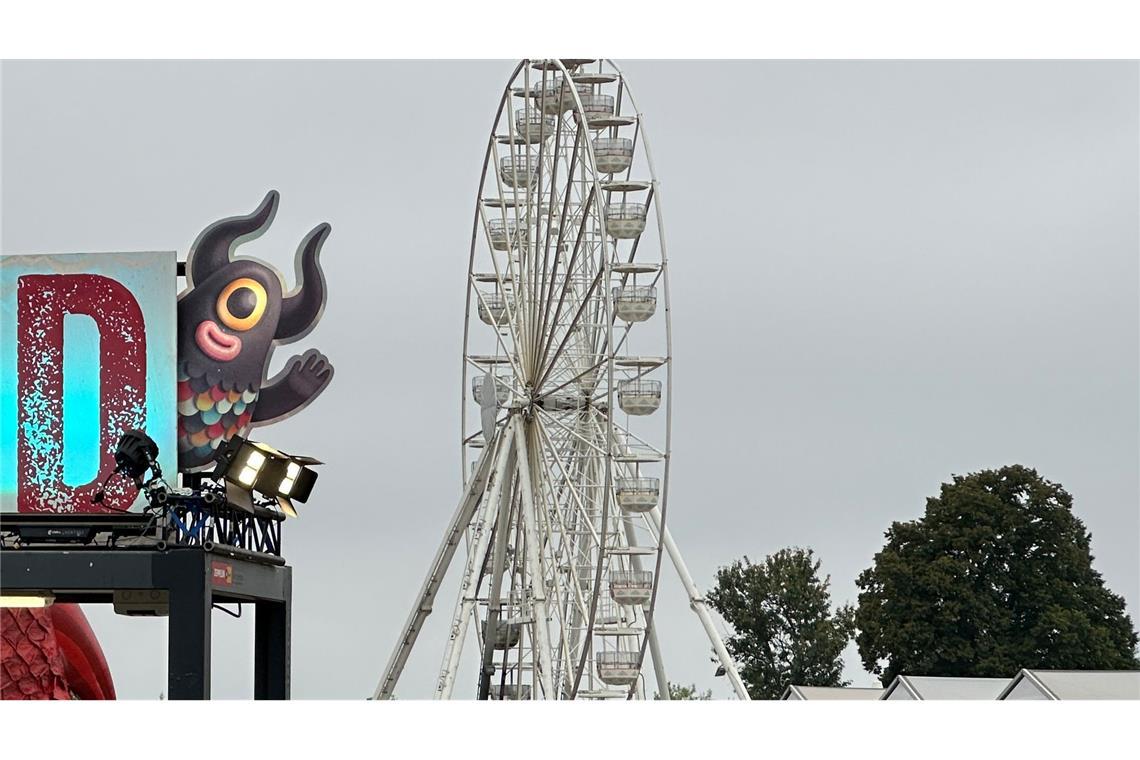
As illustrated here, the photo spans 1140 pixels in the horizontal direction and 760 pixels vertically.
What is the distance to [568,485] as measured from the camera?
49000 millimetres

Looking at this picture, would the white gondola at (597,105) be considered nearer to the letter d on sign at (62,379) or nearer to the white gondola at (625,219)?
the white gondola at (625,219)

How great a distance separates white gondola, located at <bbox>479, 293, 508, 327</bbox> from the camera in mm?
53469

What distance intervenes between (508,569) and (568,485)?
17.8 feet

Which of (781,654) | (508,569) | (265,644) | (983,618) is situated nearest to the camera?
(265,644)

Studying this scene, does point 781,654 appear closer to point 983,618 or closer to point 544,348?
point 983,618

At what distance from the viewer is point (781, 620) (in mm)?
83000

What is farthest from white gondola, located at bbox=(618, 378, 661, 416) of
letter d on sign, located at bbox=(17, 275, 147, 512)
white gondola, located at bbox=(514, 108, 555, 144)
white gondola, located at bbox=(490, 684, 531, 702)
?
letter d on sign, located at bbox=(17, 275, 147, 512)

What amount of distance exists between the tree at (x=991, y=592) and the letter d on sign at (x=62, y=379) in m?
33.6

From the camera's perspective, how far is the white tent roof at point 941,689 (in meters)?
50.1

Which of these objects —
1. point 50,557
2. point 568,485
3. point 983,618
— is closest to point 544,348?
point 568,485

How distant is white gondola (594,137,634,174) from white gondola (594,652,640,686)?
9550 millimetres

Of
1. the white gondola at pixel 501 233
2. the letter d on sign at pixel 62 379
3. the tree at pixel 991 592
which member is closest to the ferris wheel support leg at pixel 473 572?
the white gondola at pixel 501 233

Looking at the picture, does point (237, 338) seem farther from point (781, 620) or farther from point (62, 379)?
point (781, 620)

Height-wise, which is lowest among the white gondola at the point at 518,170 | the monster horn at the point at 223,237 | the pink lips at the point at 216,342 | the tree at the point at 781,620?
the tree at the point at 781,620
